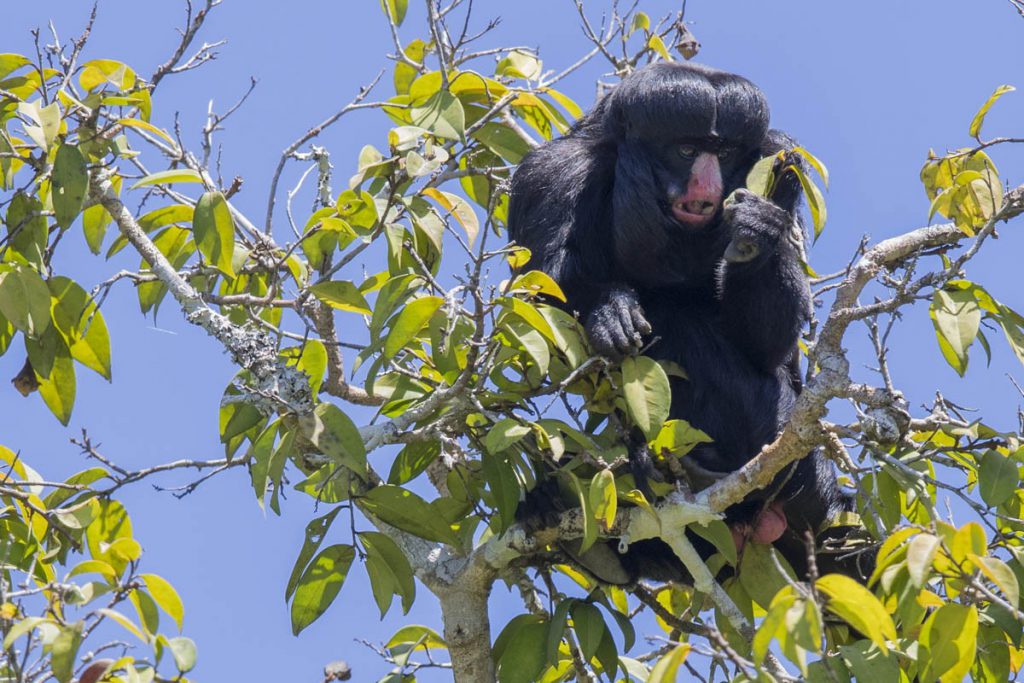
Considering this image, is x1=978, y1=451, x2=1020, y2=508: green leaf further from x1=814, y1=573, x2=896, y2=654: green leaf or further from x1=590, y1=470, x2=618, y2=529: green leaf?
x1=814, y1=573, x2=896, y2=654: green leaf

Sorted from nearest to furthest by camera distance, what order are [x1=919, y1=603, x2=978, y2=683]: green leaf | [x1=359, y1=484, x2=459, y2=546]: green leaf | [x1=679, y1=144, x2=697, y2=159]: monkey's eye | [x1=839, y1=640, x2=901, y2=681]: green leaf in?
1. [x1=919, y1=603, x2=978, y2=683]: green leaf
2. [x1=839, y1=640, x2=901, y2=681]: green leaf
3. [x1=359, y1=484, x2=459, y2=546]: green leaf
4. [x1=679, y1=144, x2=697, y2=159]: monkey's eye

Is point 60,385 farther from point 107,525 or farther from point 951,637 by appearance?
point 951,637

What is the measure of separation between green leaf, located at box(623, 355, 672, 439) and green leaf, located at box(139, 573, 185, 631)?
5.08ft

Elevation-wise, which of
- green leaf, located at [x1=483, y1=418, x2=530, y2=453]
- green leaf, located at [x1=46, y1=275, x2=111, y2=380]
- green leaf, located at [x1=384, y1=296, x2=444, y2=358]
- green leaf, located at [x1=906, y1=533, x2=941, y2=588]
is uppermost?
green leaf, located at [x1=46, y1=275, x2=111, y2=380]

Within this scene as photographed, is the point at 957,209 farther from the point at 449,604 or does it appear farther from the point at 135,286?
the point at 135,286

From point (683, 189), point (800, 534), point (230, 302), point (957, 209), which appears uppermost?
point (683, 189)

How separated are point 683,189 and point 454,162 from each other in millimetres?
925

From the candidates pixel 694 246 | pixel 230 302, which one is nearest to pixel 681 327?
pixel 694 246

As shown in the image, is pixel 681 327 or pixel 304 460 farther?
pixel 681 327

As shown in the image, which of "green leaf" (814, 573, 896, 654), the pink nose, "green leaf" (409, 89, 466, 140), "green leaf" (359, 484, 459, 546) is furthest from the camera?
the pink nose

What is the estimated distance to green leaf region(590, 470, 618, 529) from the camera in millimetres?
4457

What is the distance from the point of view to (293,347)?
214 inches

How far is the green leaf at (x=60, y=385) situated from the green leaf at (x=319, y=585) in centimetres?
111

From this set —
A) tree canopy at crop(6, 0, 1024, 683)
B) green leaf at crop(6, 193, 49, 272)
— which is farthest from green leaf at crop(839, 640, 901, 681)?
green leaf at crop(6, 193, 49, 272)
